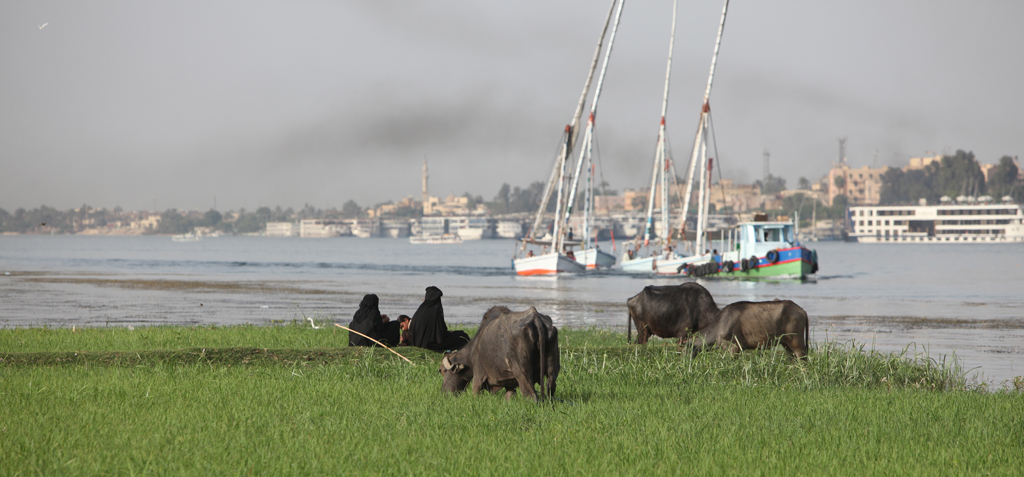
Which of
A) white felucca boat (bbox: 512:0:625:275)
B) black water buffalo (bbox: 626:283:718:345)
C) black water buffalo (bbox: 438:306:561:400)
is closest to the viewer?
black water buffalo (bbox: 438:306:561:400)

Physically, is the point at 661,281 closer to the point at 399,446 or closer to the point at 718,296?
the point at 718,296

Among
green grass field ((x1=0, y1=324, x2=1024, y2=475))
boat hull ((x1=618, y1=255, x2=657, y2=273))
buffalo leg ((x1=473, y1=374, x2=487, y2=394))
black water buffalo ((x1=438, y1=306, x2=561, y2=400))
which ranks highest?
black water buffalo ((x1=438, y1=306, x2=561, y2=400))

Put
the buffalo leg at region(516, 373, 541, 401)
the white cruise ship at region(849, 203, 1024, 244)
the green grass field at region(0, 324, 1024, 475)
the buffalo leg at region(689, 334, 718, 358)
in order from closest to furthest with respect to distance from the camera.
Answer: the green grass field at region(0, 324, 1024, 475) → the buffalo leg at region(516, 373, 541, 401) → the buffalo leg at region(689, 334, 718, 358) → the white cruise ship at region(849, 203, 1024, 244)

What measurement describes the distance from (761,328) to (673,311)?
1.86m

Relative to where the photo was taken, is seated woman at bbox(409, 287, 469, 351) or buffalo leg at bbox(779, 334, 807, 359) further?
seated woman at bbox(409, 287, 469, 351)

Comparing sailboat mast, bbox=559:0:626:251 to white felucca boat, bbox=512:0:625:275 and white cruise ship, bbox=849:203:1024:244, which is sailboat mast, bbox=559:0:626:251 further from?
white cruise ship, bbox=849:203:1024:244

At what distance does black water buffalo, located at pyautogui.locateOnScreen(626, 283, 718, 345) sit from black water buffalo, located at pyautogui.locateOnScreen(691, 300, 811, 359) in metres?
1.03

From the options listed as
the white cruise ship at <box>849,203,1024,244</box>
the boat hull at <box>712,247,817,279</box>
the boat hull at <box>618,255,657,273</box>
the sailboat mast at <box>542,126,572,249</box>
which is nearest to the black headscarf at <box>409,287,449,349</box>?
the boat hull at <box>712,247,817,279</box>

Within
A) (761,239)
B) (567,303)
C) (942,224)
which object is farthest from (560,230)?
(942,224)

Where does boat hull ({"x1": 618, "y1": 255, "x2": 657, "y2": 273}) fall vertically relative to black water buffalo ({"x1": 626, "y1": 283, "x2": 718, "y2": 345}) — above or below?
below

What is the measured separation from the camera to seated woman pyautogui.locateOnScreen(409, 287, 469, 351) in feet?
40.4

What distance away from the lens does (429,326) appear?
1242cm

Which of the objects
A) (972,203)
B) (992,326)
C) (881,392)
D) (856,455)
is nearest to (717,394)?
(881,392)

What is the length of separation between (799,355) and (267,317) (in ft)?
57.2
